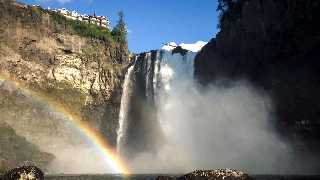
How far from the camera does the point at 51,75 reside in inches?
2835

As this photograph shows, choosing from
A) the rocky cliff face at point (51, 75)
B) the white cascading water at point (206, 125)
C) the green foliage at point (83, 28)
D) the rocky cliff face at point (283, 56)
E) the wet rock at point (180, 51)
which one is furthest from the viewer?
the green foliage at point (83, 28)

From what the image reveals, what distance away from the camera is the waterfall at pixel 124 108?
7069cm

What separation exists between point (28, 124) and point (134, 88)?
1668 cm

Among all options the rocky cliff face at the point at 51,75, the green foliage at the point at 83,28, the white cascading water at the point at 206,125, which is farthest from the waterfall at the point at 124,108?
the green foliage at the point at 83,28

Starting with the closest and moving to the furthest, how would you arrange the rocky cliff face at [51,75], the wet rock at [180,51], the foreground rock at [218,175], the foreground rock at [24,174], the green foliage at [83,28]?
the foreground rock at [218,175] → the foreground rock at [24,174] → the rocky cliff face at [51,75] → the wet rock at [180,51] → the green foliage at [83,28]

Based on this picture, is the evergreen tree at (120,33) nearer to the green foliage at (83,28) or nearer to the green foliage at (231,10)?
the green foliage at (83,28)

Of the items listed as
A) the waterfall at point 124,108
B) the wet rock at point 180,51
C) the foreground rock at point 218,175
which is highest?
the wet rock at point 180,51

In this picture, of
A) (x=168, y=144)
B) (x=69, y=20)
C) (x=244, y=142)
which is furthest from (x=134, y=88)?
(x=244, y=142)

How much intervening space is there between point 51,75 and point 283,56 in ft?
121

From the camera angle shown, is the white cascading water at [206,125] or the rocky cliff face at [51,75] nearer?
the white cascading water at [206,125]

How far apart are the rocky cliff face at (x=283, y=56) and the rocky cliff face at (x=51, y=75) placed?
23.3 metres

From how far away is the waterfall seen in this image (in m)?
70.7

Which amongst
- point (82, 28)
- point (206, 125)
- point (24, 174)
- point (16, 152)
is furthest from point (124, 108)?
point (24, 174)

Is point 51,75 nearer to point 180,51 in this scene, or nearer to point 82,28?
point 82,28
